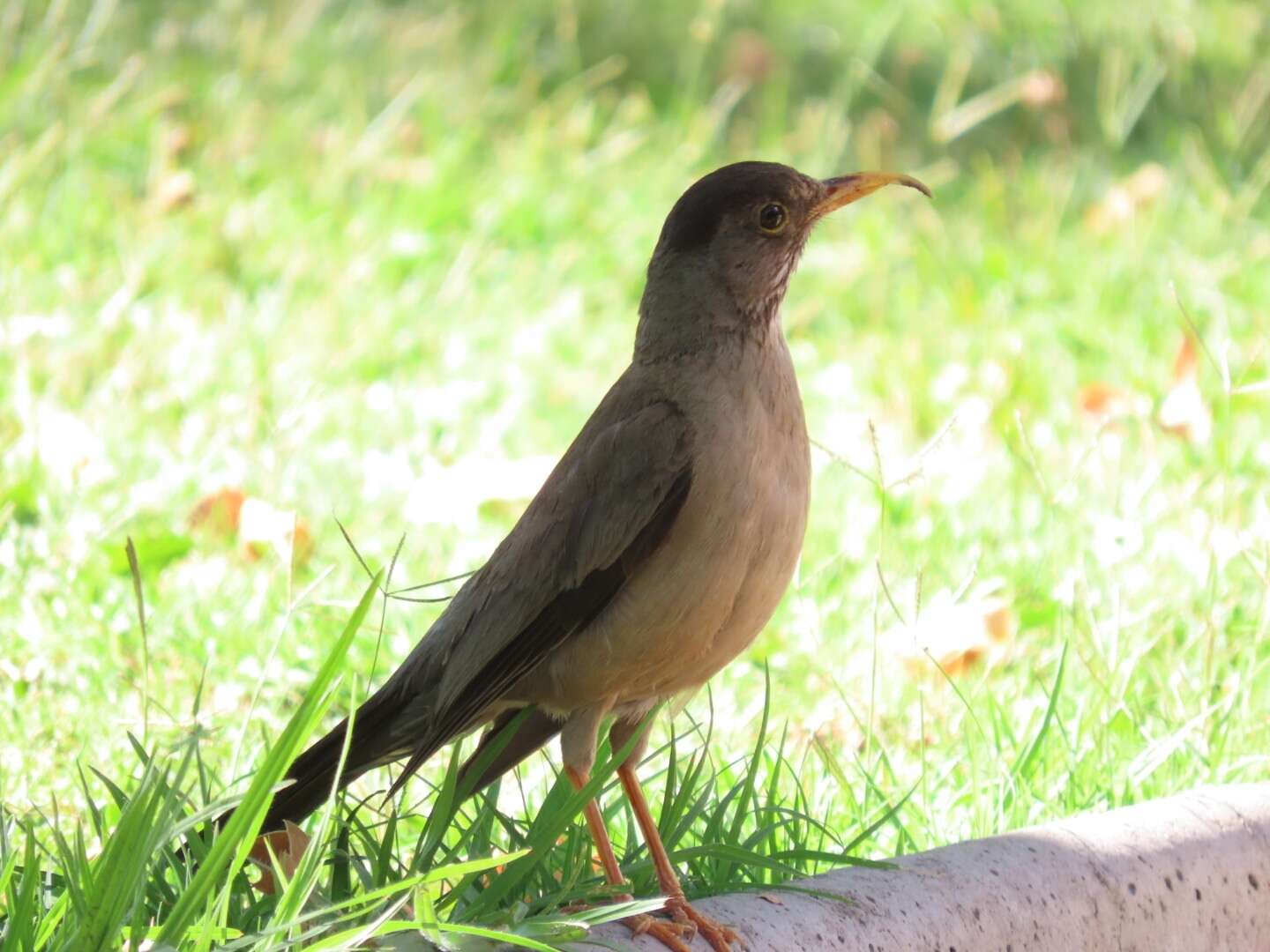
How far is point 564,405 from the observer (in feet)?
19.5

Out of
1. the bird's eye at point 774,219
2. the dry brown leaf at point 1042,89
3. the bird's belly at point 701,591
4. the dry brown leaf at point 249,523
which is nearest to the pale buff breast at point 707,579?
the bird's belly at point 701,591

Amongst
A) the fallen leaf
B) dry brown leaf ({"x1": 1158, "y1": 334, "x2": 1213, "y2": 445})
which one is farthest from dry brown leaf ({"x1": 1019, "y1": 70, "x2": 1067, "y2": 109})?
dry brown leaf ({"x1": 1158, "y1": 334, "x2": 1213, "y2": 445})

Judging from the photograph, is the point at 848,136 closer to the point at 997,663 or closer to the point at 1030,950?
the point at 997,663

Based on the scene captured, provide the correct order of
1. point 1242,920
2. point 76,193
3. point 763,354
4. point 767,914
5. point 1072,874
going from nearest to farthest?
1. point 767,914
2. point 1072,874
3. point 1242,920
4. point 763,354
5. point 76,193

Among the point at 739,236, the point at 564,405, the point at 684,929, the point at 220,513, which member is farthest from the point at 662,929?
the point at 564,405

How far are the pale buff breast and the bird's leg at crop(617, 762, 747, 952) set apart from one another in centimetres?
18

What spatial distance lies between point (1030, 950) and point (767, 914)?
17.3 inches

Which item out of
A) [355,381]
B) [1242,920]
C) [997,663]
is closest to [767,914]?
[1242,920]

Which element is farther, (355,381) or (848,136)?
(848,136)

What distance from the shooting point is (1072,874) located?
8.86 feet

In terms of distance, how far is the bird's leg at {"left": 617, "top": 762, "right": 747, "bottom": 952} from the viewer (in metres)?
2.47

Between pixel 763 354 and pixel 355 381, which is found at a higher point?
pixel 355 381

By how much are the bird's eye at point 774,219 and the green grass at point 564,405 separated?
463 mm

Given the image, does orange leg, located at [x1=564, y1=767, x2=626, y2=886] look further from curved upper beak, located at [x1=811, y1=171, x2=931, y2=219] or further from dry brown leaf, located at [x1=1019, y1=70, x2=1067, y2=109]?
dry brown leaf, located at [x1=1019, y1=70, x2=1067, y2=109]
